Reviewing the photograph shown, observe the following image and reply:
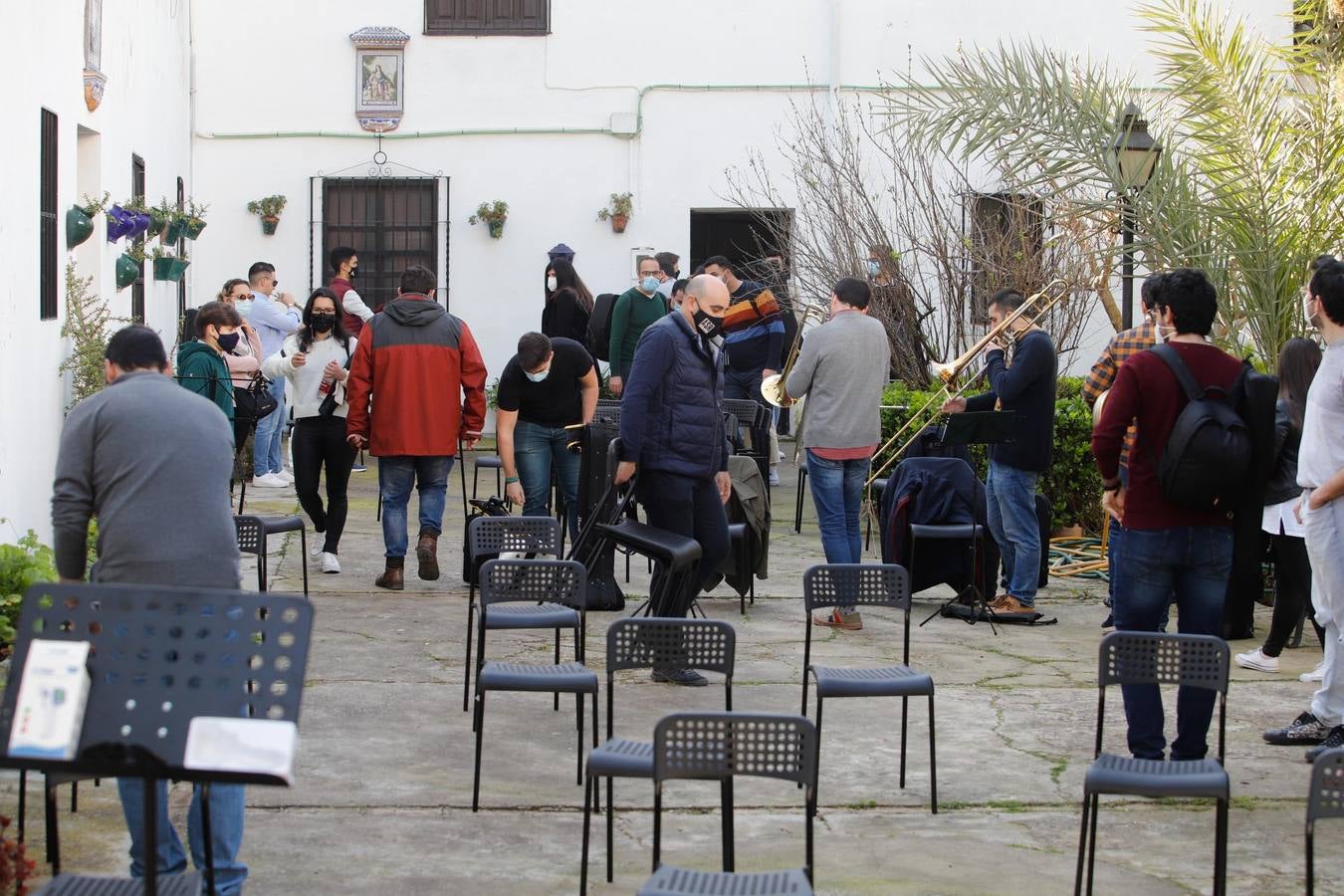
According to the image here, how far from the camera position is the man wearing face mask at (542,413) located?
9.86m

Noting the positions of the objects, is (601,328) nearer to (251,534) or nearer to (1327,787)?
(251,534)

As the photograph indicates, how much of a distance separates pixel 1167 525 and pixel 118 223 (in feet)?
25.8

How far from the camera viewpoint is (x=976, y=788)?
6.49 m

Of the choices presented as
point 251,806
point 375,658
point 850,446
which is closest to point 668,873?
point 251,806

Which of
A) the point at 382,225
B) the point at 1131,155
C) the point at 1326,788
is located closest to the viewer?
the point at 1326,788

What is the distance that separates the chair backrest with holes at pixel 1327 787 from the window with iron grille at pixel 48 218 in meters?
7.84

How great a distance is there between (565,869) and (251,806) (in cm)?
125

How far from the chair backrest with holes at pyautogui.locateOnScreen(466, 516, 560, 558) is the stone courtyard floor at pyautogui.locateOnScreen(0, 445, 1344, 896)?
0.68 meters

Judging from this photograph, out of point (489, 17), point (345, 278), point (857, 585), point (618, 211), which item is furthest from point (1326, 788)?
point (489, 17)

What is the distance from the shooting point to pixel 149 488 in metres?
4.89

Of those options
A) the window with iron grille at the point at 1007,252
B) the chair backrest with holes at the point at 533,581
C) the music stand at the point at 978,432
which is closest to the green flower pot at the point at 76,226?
the chair backrest with holes at the point at 533,581

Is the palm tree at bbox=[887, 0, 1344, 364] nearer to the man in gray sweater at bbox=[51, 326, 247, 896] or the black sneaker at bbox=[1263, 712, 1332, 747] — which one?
the black sneaker at bbox=[1263, 712, 1332, 747]

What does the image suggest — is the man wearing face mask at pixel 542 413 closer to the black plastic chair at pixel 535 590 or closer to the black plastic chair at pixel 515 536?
the black plastic chair at pixel 515 536

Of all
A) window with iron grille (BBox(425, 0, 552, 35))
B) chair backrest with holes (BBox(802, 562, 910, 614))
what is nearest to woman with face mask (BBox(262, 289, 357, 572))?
chair backrest with holes (BBox(802, 562, 910, 614))
